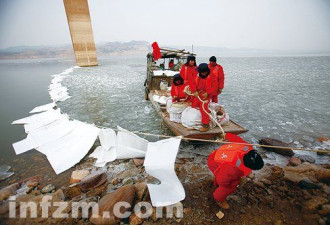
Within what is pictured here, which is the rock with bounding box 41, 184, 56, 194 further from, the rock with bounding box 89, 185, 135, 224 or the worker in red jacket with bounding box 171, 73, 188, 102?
A: the worker in red jacket with bounding box 171, 73, 188, 102

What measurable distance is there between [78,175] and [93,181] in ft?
2.01

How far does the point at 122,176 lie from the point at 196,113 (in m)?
2.40

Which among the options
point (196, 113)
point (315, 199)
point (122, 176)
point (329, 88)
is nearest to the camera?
point (315, 199)

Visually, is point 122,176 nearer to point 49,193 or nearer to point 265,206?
point 49,193

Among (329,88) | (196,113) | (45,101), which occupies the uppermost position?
(196,113)

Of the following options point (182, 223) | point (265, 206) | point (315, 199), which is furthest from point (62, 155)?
point (315, 199)

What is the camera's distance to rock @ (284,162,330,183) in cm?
351

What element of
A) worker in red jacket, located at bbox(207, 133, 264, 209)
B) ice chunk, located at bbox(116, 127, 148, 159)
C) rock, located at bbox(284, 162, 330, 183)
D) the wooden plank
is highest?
the wooden plank

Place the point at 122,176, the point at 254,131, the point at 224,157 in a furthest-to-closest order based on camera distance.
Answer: the point at 254,131, the point at 122,176, the point at 224,157

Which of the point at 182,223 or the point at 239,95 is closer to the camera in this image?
the point at 182,223

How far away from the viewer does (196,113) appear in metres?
4.28

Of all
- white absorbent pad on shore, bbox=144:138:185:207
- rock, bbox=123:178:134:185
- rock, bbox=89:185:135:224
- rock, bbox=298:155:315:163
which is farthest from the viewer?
rock, bbox=298:155:315:163

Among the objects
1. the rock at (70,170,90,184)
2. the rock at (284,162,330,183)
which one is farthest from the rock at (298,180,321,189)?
the rock at (70,170,90,184)

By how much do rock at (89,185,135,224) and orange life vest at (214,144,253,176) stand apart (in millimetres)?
1690
